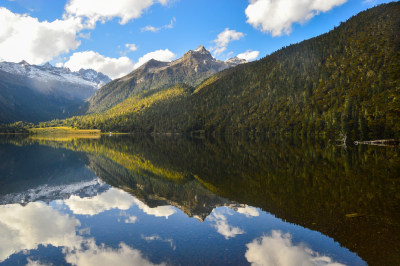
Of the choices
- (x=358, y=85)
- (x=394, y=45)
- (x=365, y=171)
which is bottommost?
(x=365, y=171)

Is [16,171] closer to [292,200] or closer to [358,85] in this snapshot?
[292,200]

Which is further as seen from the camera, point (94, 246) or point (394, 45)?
point (394, 45)

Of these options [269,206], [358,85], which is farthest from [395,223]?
[358,85]

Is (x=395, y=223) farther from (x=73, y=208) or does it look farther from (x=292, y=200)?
(x=73, y=208)

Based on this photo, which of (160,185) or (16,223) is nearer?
(16,223)

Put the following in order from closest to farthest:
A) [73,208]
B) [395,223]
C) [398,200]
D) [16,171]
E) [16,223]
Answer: [395,223] < [16,223] < [398,200] < [73,208] < [16,171]

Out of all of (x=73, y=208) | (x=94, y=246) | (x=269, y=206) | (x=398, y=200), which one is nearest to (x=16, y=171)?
(x=73, y=208)

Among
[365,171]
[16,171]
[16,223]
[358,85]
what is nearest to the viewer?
[16,223]

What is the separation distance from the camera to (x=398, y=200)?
77.9 ft

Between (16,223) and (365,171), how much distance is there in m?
43.9

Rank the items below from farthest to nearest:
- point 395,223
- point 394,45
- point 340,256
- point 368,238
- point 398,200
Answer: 1. point 394,45
2. point 398,200
3. point 395,223
4. point 368,238
5. point 340,256

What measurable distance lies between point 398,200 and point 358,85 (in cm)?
18151

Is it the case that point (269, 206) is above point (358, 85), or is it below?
below

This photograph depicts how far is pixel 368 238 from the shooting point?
16.0 m
